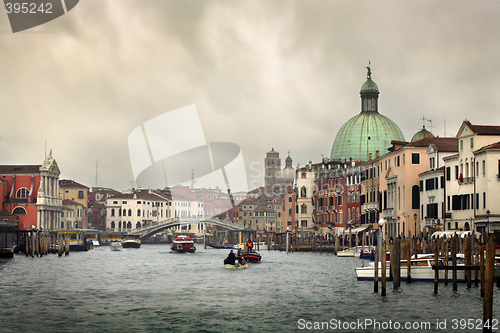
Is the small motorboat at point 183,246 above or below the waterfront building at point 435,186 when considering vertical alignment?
below

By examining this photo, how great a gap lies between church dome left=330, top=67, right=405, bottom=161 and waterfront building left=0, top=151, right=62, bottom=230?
31396mm

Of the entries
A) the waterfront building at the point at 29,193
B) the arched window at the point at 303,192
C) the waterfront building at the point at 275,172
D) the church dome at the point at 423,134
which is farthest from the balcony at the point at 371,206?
the waterfront building at the point at 275,172

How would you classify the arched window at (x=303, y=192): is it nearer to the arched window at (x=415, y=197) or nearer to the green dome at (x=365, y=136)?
the green dome at (x=365, y=136)

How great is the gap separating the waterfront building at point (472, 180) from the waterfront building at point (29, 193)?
50.6 meters

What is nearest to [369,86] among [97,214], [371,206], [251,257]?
[371,206]

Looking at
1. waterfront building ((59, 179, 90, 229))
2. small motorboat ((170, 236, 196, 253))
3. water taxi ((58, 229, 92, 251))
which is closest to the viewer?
small motorboat ((170, 236, 196, 253))

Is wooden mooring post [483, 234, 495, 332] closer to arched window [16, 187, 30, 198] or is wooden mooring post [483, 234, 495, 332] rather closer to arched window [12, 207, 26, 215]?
arched window [12, 207, 26, 215]

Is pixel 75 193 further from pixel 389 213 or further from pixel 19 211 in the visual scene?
pixel 389 213

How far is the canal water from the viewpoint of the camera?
17297mm

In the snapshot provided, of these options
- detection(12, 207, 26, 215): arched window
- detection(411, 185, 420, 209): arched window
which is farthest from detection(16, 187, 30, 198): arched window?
detection(411, 185, 420, 209): arched window

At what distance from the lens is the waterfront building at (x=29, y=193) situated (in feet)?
256

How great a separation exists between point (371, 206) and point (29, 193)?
40.3 metres

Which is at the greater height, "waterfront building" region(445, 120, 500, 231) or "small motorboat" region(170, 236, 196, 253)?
"waterfront building" region(445, 120, 500, 231)

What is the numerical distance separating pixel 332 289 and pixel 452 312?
22.4 ft
